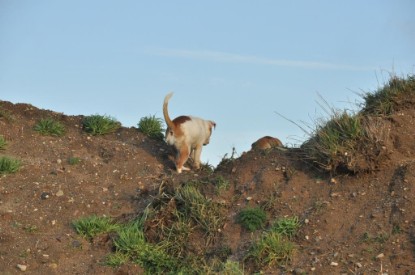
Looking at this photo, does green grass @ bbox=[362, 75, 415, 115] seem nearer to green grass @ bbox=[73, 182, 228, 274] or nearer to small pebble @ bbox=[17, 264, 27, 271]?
green grass @ bbox=[73, 182, 228, 274]

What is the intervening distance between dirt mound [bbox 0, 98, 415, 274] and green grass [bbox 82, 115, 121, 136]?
86 cm

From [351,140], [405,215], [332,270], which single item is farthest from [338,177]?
[332,270]

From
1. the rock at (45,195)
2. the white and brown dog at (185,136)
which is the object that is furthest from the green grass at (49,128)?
the rock at (45,195)

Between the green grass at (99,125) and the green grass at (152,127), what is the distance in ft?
1.62

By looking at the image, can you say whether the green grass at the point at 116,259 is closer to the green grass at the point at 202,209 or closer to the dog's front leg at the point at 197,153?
the green grass at the point at 202,209

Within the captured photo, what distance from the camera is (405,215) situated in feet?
29.0

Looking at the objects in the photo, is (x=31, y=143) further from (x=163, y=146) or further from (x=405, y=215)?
(x=405, y=215)

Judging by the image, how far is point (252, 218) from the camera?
9.41 metres

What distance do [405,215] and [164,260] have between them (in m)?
3.02

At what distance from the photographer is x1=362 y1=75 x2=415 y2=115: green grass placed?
10664 millimetres

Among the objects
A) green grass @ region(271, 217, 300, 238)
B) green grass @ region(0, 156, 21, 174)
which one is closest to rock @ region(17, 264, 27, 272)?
green grass @ region(0, 156, 21, 174)

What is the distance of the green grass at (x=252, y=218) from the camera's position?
934cm

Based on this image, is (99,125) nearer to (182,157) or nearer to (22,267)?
(182,157)

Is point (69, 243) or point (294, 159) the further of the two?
point (294, 159)
